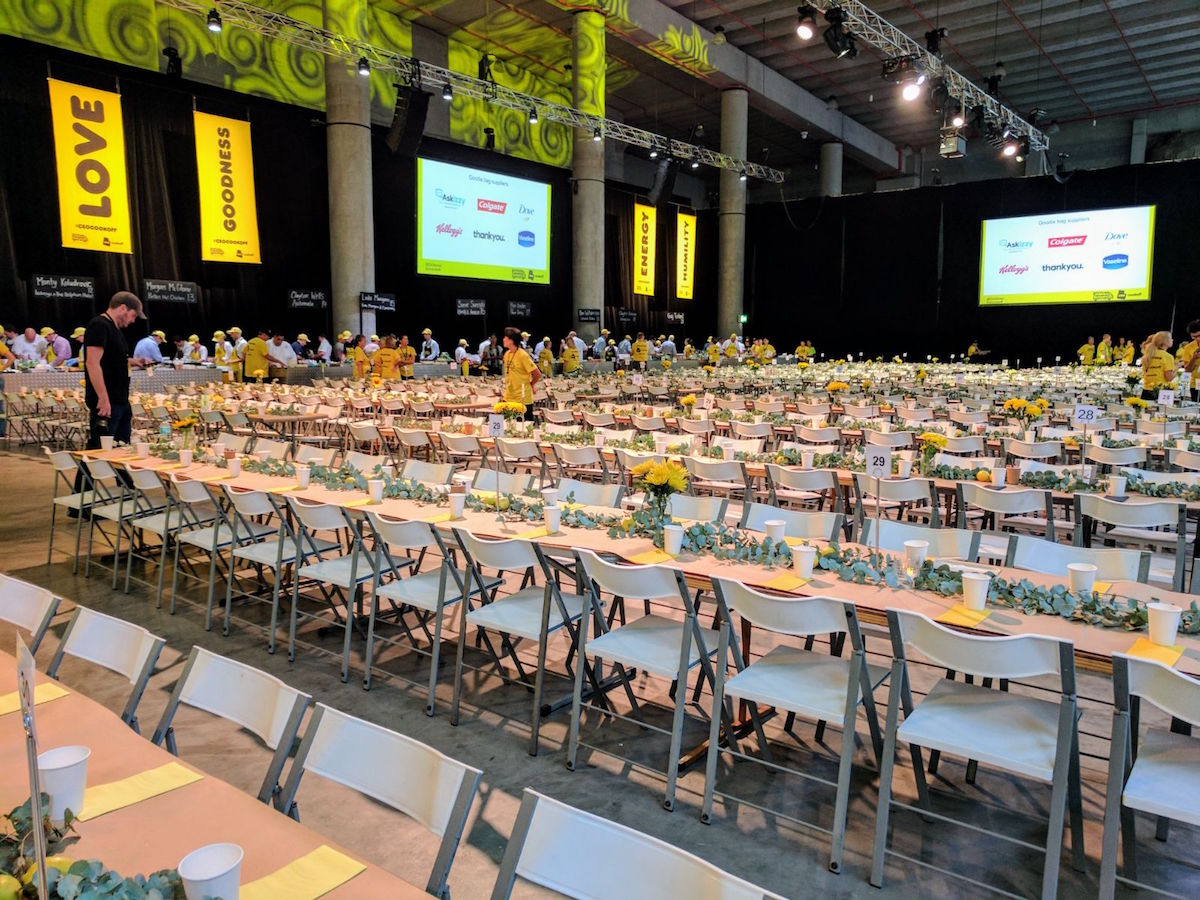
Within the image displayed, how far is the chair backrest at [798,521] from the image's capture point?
402cm

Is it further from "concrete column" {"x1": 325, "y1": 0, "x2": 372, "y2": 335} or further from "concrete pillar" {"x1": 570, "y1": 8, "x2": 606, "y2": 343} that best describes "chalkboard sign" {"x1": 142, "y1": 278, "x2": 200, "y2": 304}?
"concrete pillar" {"x1": 570, "y1": 8, "x2": 606, "y2": 343}

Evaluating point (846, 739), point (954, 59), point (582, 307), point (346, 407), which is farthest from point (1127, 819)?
point (954, 59)

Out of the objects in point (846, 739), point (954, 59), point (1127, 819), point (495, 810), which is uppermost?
point (954, 59)

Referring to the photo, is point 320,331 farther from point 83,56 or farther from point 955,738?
point 955,738

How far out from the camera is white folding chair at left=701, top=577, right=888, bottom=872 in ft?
8.61

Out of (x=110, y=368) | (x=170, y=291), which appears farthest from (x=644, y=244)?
(x=110, y=368)

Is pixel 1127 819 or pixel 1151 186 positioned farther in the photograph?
pixel 1151 186

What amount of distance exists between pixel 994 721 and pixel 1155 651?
513 mm

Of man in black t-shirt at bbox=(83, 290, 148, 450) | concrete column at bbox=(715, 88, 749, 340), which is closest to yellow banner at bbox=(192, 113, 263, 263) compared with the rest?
man in black t-shirt at bbox=(83, 290, 148, 450)

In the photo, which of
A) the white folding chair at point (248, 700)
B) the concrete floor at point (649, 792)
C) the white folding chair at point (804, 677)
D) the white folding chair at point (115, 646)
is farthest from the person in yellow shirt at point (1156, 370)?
the white folding chair at point (115, 646)

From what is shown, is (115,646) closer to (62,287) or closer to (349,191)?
(62,287)

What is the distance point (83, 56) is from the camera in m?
15.3

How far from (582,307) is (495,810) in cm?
2083

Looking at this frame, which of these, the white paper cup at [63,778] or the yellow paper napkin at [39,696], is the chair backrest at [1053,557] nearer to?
the white paper cup at [63,778]
